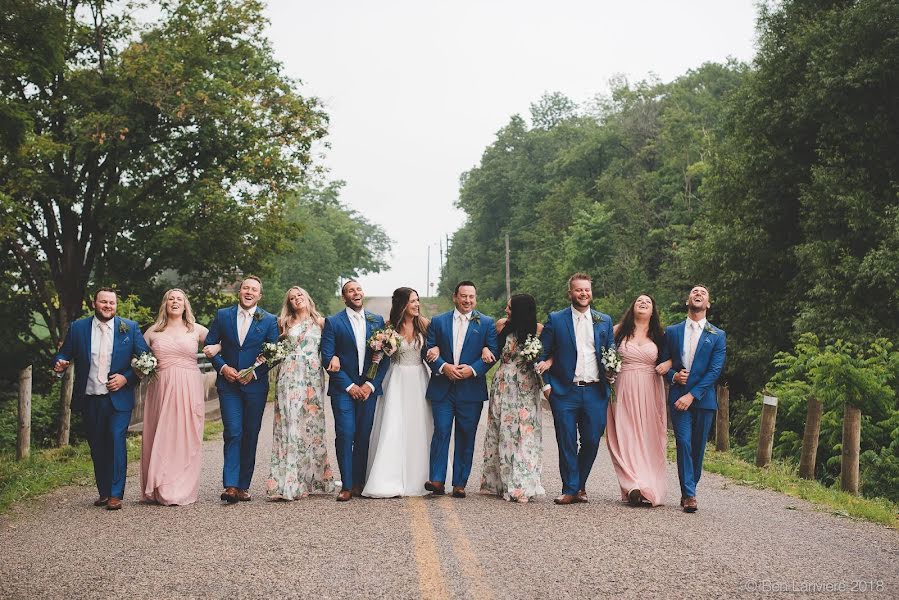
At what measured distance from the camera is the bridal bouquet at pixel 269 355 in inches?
392

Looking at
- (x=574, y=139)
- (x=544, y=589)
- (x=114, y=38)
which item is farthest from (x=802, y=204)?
(x=574, y=139)

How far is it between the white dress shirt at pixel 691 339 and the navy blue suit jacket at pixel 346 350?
297 centimetres

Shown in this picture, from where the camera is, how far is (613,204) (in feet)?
204

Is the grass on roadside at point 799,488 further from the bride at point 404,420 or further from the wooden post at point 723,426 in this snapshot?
the bride at point 404,420

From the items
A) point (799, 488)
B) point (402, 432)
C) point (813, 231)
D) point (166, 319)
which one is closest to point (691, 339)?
point (799, 488)

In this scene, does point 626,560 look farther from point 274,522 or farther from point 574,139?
point 574,139

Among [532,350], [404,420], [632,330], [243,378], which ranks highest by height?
[632,330]

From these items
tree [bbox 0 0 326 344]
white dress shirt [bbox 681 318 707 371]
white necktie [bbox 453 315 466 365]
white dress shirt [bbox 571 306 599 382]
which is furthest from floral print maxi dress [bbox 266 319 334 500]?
tree [bbox 0 0 326 344]

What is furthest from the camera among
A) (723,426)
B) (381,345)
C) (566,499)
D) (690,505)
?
(723,426)

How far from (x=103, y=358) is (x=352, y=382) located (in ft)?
7.88

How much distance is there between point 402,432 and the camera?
404 inches

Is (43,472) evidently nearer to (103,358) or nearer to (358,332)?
(103,358)

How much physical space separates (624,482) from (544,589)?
147 inches

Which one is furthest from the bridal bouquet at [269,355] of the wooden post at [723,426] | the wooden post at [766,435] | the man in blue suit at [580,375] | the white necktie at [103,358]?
the wooden post at [723,426]
